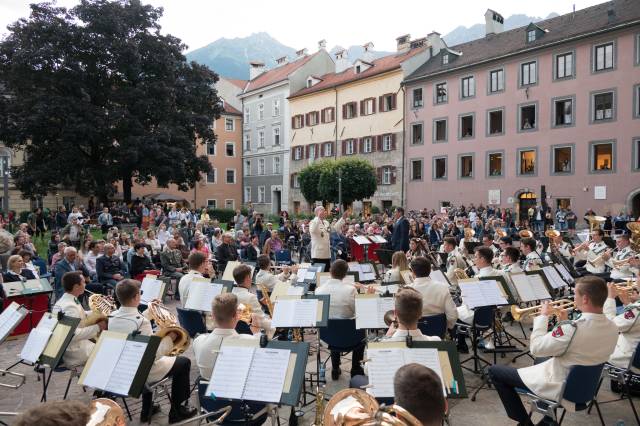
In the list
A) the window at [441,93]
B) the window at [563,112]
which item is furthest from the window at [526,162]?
the window at [441,93]

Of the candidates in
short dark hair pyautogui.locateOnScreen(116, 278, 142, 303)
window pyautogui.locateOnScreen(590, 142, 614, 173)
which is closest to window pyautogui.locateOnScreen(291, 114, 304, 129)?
window pyautogui.locateOnScreen(590, 142, 614, 173)

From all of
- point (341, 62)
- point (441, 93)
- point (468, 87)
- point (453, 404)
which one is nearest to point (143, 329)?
point (453, 404)

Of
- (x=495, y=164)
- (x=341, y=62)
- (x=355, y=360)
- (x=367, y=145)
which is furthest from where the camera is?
(x=341, y=62)

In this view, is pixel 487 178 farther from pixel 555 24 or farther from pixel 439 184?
pixel 555 24

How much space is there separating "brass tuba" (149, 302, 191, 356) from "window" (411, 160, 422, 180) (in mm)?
35797

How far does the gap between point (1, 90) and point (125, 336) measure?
3450cm

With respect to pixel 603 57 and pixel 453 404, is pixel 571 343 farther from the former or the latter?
pixel 603 57

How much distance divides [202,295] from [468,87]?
111 ft

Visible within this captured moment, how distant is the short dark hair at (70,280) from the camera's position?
6.00 meters

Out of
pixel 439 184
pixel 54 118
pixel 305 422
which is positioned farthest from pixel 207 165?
pixel 305 422

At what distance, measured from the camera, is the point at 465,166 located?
3678 cm

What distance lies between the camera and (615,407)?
221 inches

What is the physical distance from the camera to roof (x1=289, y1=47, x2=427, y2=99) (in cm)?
4138

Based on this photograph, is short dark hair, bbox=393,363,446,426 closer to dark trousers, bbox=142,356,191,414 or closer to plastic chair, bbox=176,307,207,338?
dark trousers, bbox=142,356,191,414
